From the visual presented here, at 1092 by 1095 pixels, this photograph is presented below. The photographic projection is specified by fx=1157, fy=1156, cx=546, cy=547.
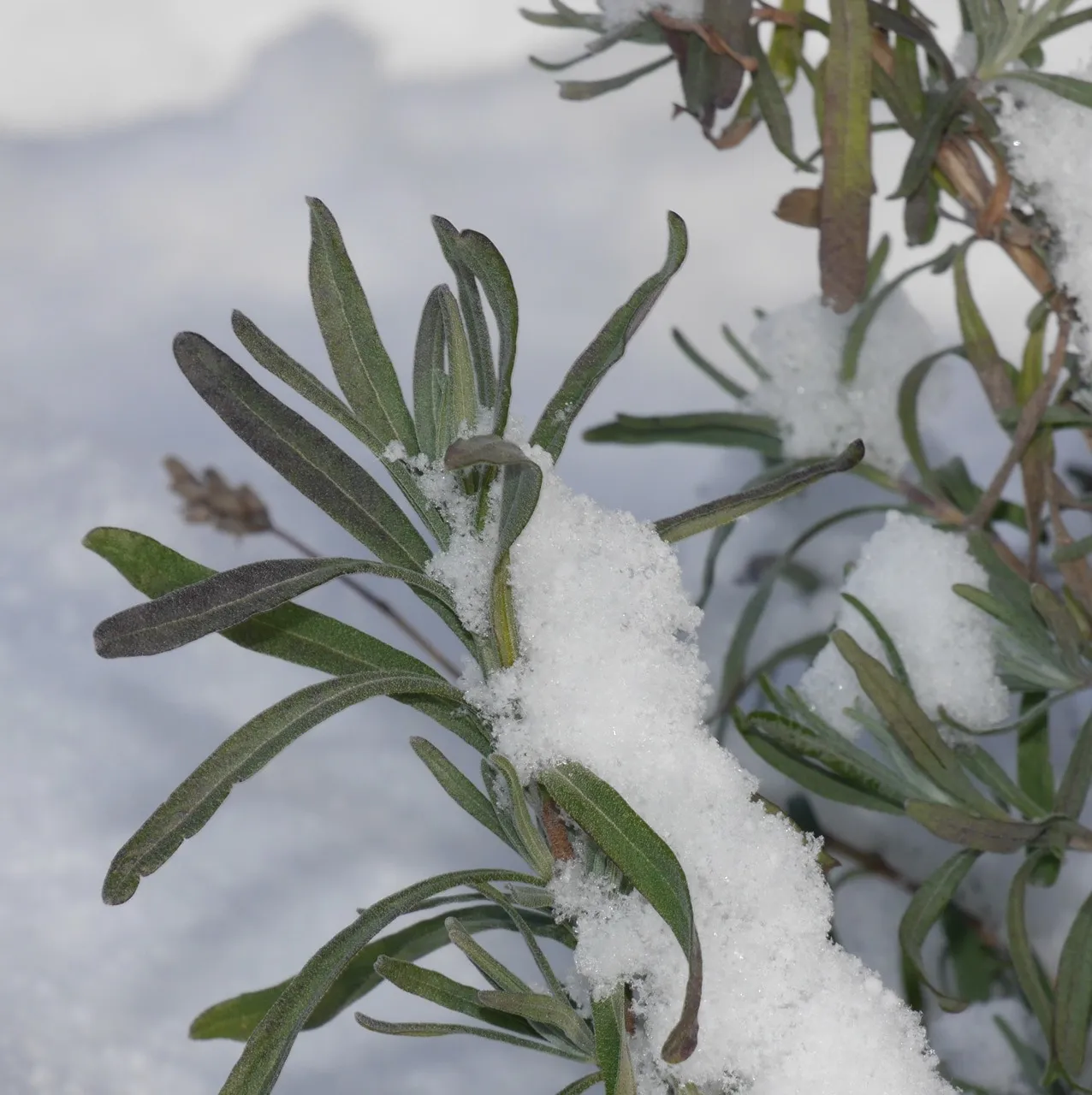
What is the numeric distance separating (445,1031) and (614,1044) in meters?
0.11

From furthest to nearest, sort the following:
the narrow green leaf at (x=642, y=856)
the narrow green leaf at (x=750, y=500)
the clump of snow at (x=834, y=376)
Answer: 1. the clump of snow at (x=834, y=376)
2. the narrow green leaf at (x=750, y=500)
3. the narrow green leaf at (x=642, y=856)

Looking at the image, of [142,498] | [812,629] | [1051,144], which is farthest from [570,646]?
[142,498]

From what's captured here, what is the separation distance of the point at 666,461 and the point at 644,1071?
1051 millimetres

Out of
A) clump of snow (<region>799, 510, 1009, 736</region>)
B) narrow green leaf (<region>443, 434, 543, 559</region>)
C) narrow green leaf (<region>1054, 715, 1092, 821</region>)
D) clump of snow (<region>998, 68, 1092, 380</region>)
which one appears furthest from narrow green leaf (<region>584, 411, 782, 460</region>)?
narrow green leaf (<region>443, 434, 543, 559</region>)

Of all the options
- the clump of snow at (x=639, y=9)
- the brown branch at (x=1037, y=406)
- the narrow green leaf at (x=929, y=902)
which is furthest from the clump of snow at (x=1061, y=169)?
the narrow green leaf at (x=929, y=902)

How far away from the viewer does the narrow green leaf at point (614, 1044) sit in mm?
434

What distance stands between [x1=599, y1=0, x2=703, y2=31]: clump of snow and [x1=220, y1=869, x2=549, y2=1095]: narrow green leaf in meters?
0.64

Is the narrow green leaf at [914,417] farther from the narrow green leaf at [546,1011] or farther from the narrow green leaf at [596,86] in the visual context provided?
the narrow green leaf at [546,1011]

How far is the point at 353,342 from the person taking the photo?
0.52 metres

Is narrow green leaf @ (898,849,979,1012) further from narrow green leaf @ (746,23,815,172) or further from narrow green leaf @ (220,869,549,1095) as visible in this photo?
narrow green leaf @ (746,23,815,172)

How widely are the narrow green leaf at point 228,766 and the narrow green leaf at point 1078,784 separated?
450 mm

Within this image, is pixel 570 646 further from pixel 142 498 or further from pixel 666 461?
pixel 142 498

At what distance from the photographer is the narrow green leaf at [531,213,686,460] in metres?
0.46

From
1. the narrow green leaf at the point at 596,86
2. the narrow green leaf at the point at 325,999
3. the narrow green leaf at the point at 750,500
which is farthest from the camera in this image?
the narrow green leaf at the point at 596,86
